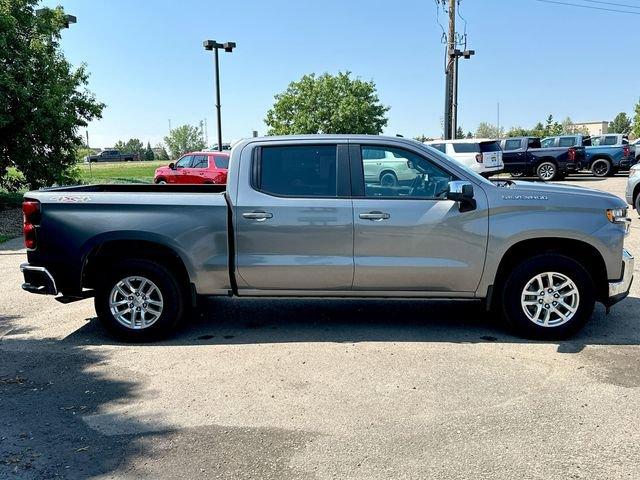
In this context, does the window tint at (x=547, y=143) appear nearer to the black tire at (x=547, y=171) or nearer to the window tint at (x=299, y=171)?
the black tire at (x=547, y=171)

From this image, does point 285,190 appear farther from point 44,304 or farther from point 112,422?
point 44,304

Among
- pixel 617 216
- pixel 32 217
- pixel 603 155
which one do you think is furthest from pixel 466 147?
pixel 32 217

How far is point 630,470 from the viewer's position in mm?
3168

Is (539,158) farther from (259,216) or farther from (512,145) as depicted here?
(259,216)

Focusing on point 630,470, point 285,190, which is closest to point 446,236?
point 285,190

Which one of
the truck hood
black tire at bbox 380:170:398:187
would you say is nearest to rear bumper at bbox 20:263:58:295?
black tire at bbox 380:170:398:187

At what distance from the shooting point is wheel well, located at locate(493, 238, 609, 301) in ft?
17.5

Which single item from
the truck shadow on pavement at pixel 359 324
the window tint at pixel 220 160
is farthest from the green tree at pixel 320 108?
the truck shadow on pavement at pixel 359 324

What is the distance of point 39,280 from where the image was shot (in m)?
5.40

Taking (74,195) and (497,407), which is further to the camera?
(74,195)

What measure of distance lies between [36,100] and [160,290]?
1110 cm

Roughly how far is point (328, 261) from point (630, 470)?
9.50ft

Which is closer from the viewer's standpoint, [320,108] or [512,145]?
[512,145]

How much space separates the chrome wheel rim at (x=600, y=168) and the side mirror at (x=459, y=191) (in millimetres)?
24674
